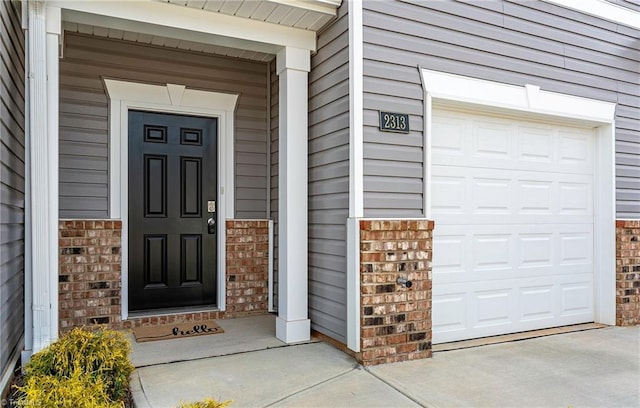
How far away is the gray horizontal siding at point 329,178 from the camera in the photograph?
3.30m

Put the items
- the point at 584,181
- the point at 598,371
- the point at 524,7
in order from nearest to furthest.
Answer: the point at 598,371 → the point at 524,7 → the point at 584,181

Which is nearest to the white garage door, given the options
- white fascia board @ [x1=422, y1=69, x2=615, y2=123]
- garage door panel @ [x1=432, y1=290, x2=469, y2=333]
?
garage door panel @ [x1=432, y1=290, x2=469, y2=333]

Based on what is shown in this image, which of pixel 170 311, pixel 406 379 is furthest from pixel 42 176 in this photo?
pixel 406 379

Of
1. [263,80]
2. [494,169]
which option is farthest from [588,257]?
[263,80]

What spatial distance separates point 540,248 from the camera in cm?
415

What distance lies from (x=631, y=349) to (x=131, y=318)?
399cm

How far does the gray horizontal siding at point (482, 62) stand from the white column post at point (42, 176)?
1999 millimetres

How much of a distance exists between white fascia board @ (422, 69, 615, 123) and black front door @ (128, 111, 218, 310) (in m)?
2.09

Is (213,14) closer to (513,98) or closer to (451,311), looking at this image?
(513,98)

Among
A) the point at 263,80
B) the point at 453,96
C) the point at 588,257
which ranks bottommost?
the point at 588,257

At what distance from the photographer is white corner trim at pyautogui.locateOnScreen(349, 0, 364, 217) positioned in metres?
3.18

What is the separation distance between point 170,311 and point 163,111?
1767 millimetres

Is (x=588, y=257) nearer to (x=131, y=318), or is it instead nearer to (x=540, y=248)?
(x=540, y=248)

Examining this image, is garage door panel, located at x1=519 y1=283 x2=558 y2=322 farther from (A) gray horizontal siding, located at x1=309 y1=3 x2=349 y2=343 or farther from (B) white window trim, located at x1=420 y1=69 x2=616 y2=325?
(A) gray horizontal siding, located at x1=309 y1=3 x2=349 y2=343
